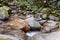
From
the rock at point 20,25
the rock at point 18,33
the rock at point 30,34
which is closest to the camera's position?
the rock at point 18,33

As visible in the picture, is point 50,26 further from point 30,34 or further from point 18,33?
point 18,33

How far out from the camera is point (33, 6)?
22.0 feet

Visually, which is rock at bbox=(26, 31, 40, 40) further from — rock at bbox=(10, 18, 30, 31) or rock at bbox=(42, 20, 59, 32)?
rock at bbox=(42, 20, 59, 32)

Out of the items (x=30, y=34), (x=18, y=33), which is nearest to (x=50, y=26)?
(x=30, y=34)

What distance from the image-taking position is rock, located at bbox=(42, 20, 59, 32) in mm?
5050

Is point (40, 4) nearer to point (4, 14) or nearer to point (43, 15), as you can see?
point (43, 15)

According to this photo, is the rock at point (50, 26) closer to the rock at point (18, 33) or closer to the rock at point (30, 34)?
the rock at point (30, 34)

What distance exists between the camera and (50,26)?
17.2ft

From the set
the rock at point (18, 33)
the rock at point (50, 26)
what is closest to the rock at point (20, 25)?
the rock at point (18, 33)

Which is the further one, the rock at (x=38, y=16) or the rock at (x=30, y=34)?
the rock at (x=38, y=16)

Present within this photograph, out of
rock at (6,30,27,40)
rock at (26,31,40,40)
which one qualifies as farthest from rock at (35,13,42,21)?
rock at (6,30,27,40)

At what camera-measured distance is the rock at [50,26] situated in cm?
505

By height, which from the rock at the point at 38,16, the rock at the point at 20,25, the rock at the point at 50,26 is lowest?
the rock at the point at 50,26

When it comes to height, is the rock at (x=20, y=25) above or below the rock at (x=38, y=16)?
below
